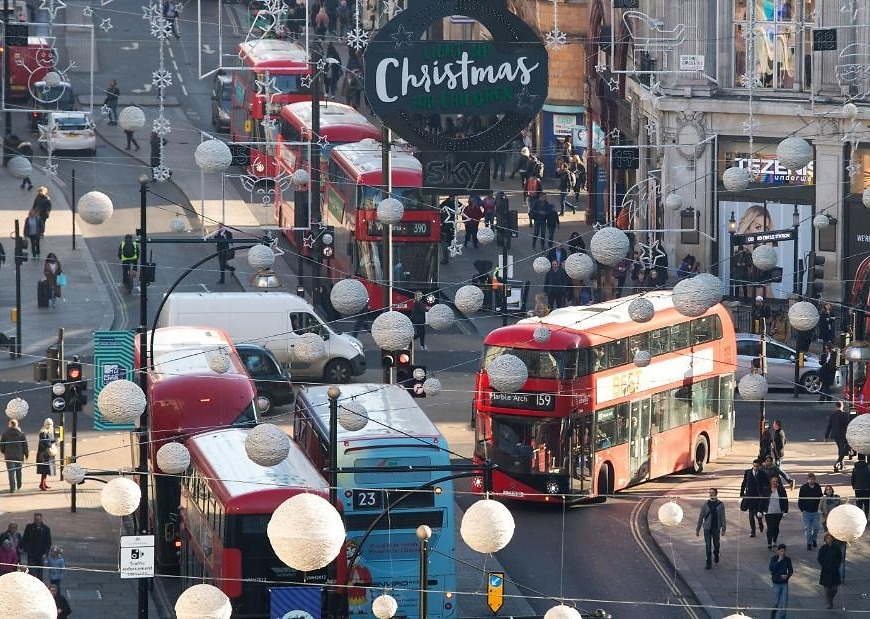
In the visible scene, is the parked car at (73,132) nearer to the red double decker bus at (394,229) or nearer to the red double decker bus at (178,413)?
the red double decker bus at (394,229)

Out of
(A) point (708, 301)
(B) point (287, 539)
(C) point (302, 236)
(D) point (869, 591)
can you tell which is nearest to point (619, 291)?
(C) point (302, 236)

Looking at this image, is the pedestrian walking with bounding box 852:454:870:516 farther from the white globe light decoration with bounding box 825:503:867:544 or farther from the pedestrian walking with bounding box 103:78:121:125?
the pedestrian walking with bounding box 103:78:121:125

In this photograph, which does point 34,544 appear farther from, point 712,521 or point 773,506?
point 773,506

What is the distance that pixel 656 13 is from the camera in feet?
177

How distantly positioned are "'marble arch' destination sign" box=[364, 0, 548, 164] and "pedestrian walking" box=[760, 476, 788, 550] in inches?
300

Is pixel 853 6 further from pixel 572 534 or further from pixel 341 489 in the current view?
pixel 341 489

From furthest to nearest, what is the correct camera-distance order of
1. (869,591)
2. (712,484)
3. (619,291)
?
(619,291) < (712,484) < (869,591)

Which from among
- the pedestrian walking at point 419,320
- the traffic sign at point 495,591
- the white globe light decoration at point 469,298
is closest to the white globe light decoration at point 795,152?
the white globe light decoration at point 469,298

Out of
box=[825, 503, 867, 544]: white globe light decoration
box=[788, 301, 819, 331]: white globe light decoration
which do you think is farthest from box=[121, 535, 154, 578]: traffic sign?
box=[825, 503, 867, 544]: white globe light decoration

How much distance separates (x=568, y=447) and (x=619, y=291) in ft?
40.3

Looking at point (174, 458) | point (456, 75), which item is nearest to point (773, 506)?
point (456, 75)

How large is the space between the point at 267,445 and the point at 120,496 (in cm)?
171

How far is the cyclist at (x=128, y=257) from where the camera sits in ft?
148

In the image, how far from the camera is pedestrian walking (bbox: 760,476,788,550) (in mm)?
35125
